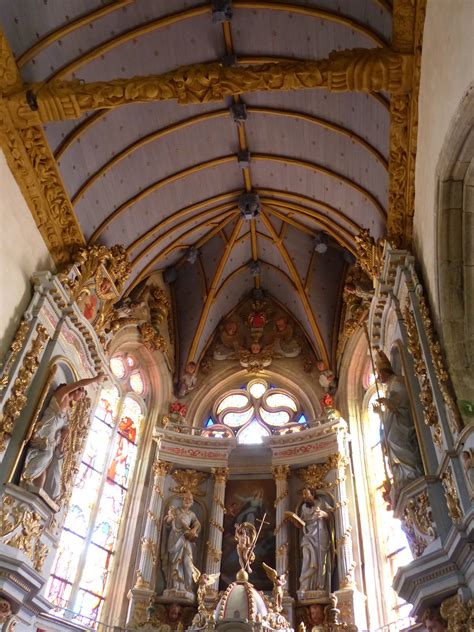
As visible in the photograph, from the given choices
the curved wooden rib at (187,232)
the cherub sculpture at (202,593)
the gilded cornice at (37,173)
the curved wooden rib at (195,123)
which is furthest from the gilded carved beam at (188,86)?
the cherub sculpture at (202,593)

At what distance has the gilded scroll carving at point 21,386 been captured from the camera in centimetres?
797

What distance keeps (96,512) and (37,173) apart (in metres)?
6.28

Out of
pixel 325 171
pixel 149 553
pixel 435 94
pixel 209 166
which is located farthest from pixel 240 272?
pixel 435 94

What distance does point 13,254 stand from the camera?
8906mm

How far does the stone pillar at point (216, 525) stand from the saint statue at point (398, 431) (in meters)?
4.66

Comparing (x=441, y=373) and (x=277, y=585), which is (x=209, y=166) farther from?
(x=277, y=585)

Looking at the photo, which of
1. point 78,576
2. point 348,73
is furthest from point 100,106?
point 78,576

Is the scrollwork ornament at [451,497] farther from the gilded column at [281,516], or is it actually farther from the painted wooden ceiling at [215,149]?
the painted wooden ceiling at [215,149]

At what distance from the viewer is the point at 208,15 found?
989 cm

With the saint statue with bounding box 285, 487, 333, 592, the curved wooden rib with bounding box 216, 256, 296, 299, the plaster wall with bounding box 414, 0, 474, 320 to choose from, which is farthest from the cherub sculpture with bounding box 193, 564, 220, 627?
the curved wooden rib with bounding box 216, 256, 296, 299

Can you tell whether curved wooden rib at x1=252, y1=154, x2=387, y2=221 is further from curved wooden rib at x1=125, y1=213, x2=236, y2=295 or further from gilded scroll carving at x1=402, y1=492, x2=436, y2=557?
gilded scroll carving at x1=402, y1=492, x2=436, y2=557

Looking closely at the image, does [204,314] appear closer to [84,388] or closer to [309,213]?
[309,213]

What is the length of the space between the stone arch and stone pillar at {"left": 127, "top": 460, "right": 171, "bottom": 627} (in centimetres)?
674

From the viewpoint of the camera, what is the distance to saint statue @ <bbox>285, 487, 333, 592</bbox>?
1044cm
